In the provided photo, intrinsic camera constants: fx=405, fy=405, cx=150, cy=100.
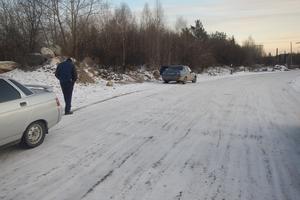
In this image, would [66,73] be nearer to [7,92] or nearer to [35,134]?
[35,134]

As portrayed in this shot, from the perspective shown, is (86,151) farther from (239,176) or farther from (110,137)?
(239,176)

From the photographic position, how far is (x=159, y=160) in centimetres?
723

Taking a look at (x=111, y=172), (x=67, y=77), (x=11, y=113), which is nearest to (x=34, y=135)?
(x=11, y=113)

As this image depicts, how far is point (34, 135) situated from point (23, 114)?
0.61 metres

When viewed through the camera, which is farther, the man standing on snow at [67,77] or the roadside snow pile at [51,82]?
the roadside snow pile at [51,82]

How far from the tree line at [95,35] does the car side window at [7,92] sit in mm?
18667

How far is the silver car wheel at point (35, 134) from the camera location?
807 cm

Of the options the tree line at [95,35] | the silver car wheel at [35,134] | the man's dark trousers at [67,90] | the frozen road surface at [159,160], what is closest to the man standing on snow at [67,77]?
the man's dark trousers at [67,90]

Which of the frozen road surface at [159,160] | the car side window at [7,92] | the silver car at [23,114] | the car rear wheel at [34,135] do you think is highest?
the car side window at [7,92]

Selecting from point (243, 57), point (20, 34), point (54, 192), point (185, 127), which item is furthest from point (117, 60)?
point (243, 57)

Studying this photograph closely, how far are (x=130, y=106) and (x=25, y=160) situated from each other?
306 inches

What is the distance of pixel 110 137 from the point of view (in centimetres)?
908

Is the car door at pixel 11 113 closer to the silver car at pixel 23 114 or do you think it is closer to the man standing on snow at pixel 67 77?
the silver car at pixel 23 114

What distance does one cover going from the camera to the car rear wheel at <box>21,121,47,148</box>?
7.95 metres
